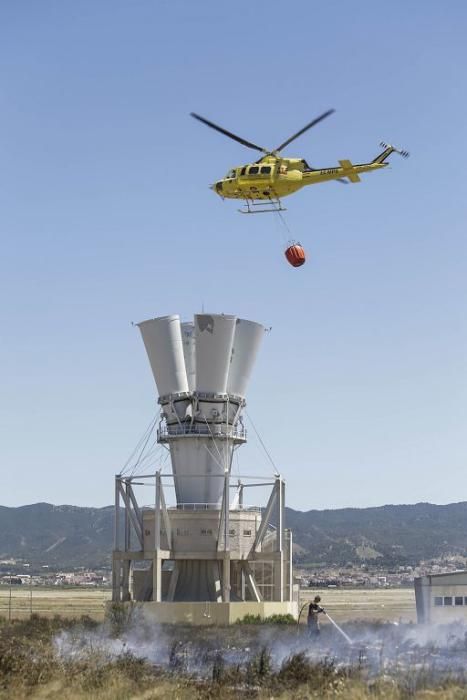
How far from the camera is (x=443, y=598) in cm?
5700

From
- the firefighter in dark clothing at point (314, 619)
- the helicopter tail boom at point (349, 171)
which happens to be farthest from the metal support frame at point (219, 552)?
the firefighter in dark clothing at point (314, 619)

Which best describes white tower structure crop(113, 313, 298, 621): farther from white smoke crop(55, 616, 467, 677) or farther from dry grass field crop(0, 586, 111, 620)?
white smoke crop(55, 616, 467, 677)

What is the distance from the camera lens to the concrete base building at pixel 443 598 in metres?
55.5

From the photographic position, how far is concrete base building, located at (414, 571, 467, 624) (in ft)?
182

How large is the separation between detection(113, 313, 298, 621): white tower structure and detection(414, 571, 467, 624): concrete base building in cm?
1103

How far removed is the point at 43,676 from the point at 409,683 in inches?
336

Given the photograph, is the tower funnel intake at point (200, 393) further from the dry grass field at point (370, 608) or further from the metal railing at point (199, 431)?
the dry grass field at point (370, 608)

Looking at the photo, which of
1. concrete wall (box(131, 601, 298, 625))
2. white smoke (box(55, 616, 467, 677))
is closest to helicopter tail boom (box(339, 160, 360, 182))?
white smoke (box(55, 616, 467, 677))

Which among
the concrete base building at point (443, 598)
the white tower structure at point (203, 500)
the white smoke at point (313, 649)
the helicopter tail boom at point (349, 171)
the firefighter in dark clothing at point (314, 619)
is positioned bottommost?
the white smoke at point (313, 649)

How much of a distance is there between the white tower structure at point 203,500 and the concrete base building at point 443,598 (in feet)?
36.2

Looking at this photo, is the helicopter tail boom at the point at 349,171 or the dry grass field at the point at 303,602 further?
the dry grass field at the point at 303,602

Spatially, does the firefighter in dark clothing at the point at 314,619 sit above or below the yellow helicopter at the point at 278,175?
below

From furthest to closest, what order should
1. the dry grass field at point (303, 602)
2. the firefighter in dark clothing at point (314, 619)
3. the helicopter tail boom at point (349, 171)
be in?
the dry grass field at point (303, 602) → the helicopter tail boom at point (349, 171) → the firefighter in dark clothing at point (314, 619)

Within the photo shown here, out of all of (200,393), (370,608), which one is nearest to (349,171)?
(200,393)
